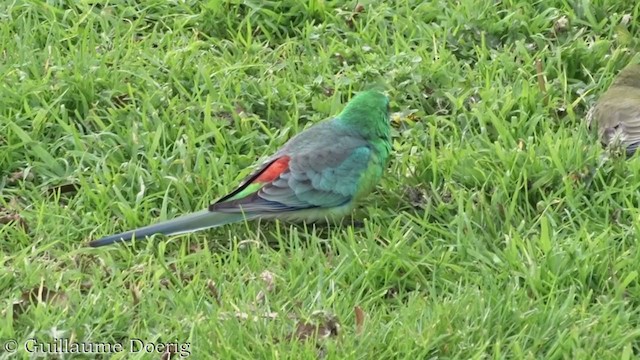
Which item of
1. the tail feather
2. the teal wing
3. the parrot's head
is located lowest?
the tail feather

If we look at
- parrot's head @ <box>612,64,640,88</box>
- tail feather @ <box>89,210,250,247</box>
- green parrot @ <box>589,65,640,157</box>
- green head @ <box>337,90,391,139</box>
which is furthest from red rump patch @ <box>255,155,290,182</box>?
parrot's head @ <box>612,64,640,88</box>

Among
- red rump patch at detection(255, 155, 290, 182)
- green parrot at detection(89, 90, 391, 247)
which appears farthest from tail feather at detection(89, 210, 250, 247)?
red rump patch at detection(255, 155, 290, 182)

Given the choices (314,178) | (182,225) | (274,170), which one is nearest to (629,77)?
(314,178)

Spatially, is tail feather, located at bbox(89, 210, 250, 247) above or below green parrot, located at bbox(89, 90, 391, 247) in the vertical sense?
below

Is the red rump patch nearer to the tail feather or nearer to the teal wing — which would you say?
the teal wing

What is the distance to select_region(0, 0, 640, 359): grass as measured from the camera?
4094 millimetres

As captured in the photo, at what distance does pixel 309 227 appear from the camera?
485 centimetres

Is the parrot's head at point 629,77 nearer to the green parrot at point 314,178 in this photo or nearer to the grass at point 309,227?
the grass at point 309,227

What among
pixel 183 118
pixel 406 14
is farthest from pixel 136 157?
pixel 406 14

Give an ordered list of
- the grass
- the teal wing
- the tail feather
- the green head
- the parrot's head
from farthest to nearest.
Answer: the parrot's head, the green head, the teal wing, the tail feather, the grass

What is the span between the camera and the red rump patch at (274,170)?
188 inches

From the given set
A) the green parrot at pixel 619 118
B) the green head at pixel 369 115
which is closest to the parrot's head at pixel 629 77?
the green parrot at pixel 619 118

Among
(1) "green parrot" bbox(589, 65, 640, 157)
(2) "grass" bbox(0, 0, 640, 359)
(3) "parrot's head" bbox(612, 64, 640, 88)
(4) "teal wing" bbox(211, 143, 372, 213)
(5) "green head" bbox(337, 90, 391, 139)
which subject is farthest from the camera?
(3) "parrot's head" bbox(612, 64, 640, 88)

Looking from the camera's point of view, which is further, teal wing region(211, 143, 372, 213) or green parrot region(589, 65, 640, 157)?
green parrot region(589, 65, 640, 157)
